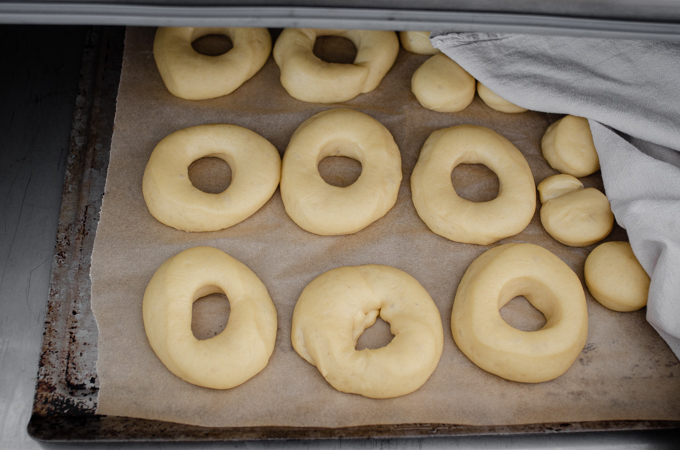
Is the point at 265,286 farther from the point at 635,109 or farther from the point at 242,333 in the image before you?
the point at 635,109

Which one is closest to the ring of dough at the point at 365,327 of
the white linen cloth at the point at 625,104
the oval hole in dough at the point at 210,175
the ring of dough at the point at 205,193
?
the ring of dough at the point at 205,193

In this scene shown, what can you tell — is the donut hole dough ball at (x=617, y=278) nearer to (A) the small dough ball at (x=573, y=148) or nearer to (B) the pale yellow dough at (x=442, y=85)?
(A) the small dough ball at (x=573, y=148)

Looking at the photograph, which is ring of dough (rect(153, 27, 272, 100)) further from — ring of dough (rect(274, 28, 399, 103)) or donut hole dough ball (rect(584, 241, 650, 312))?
donut hole dough ball (rect(584, 241, 650, 312))

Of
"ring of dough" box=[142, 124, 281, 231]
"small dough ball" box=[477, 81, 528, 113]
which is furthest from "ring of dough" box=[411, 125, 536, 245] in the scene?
"ring of dough" box=[142, 124, 281, 231]

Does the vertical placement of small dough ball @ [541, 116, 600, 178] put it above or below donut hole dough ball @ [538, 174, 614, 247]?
above

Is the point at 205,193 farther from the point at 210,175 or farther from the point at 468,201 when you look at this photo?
the point at 468,201

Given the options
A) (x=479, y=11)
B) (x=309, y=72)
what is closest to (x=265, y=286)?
(x=309, y=72)
